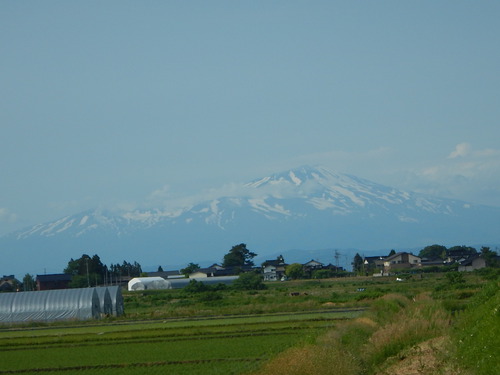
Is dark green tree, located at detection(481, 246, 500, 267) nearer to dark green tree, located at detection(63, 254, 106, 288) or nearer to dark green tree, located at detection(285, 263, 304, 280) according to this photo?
dark green tree, located at detection(285, 263, 304, 280)

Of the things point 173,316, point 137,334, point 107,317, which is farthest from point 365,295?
Result: point 137,334

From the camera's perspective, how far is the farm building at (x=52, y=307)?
1601 inches

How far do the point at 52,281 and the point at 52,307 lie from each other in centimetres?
4364

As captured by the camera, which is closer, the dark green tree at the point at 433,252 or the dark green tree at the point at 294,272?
the dark green tree at the point at 294,272

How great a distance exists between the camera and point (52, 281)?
83375 millimetres

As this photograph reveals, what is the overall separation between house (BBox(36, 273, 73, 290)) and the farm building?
4014 centimetres

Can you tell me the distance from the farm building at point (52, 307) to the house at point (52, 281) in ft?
132

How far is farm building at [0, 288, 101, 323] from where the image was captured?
40656mm

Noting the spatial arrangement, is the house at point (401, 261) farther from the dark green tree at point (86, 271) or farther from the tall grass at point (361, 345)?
the tall grass at point (361, 345)

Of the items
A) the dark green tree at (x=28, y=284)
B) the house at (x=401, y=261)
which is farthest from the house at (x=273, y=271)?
the dark green tree at (x=28, y=284)

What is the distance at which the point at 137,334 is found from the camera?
90.3 ft

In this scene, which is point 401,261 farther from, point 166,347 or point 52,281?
point 166,347

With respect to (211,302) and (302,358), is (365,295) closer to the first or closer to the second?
(211,302)

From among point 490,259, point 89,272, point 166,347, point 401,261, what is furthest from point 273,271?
point 166,347
